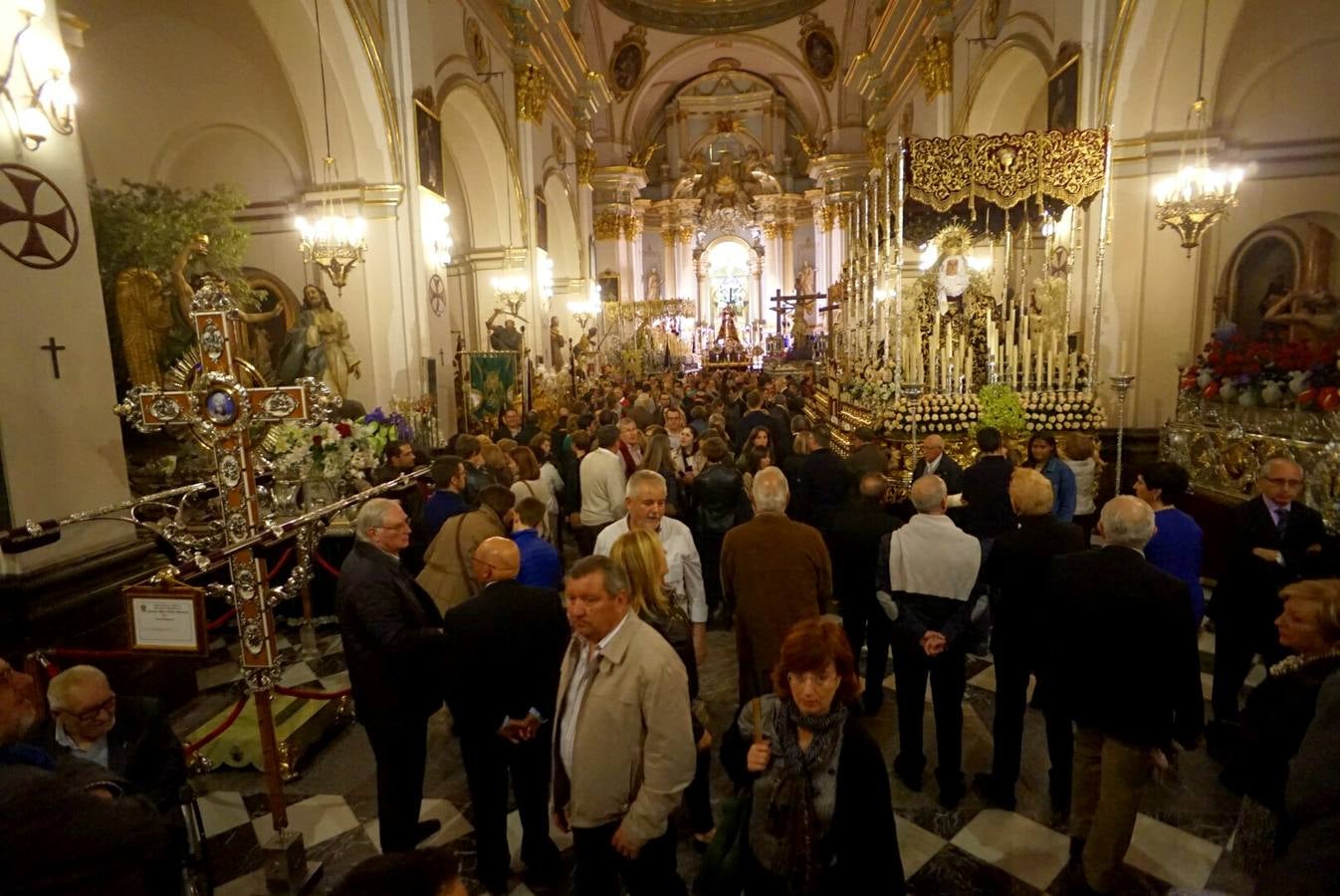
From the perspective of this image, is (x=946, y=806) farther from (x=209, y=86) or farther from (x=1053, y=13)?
(x=209, y=86)

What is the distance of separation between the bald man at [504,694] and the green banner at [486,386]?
8.10 meters

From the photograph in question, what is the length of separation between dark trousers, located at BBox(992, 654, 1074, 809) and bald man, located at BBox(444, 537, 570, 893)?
86.2 inches

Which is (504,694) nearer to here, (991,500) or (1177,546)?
(1177,546)

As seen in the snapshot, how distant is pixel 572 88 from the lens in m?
17.6

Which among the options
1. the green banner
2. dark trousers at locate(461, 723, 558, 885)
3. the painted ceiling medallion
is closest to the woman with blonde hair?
dark trousers at locate(461, 723, 558, 885)

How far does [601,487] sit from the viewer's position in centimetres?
557

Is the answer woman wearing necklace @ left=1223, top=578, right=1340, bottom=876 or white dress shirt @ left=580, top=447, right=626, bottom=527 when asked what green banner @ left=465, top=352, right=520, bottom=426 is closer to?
white dress shirt @ left=580, top=447, right=626, bottom=527

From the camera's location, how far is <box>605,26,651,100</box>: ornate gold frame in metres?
23.2

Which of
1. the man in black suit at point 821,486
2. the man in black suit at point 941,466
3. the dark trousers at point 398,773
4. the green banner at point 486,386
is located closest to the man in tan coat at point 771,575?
the dark trousers at point 398,773

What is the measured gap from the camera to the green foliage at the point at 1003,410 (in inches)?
286

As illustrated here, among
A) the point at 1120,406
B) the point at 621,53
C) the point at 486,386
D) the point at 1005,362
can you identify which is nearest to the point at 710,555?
the point at 1005,362

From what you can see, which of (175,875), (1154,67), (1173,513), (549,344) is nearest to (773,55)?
(549,344)

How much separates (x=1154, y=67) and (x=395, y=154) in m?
8.73

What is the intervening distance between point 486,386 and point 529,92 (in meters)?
6.63
